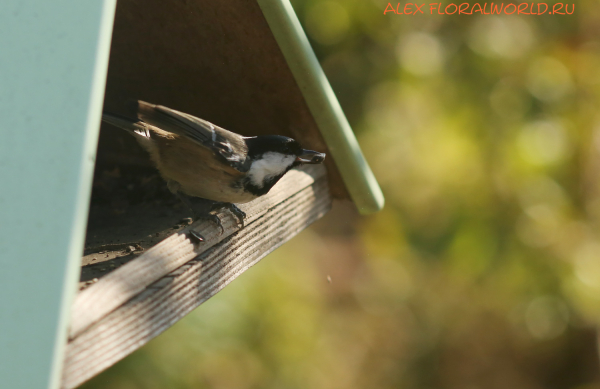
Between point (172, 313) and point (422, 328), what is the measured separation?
324 centimetres

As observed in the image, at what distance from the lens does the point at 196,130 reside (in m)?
1.60

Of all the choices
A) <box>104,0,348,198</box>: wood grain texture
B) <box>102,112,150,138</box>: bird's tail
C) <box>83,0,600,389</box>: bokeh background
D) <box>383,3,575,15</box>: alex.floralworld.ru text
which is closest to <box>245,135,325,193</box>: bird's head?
<box>104,0,348,198</box>: wood grain texture

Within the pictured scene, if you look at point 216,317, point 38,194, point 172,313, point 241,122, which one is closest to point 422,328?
point 216,317

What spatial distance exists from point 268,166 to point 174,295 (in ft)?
2.21

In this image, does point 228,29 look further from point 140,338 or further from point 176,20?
point 140,338

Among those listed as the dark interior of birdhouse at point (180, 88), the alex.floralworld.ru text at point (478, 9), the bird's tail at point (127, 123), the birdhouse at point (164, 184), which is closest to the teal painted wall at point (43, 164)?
the birdhouse at point (164, 184)

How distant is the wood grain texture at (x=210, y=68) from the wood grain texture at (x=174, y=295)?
12.6 inches

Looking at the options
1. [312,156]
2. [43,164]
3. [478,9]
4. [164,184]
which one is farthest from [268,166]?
[478,9]

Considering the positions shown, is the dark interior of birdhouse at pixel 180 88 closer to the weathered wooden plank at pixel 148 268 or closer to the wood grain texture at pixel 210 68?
the wood grain texture at pixel 210 68

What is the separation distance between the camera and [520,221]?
3152 millimetres

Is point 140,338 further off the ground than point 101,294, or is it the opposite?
point 101,294

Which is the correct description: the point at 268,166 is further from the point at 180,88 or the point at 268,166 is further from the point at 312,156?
the point at 180,88

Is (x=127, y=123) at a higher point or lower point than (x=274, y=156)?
higher

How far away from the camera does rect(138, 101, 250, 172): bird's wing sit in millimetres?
1570
